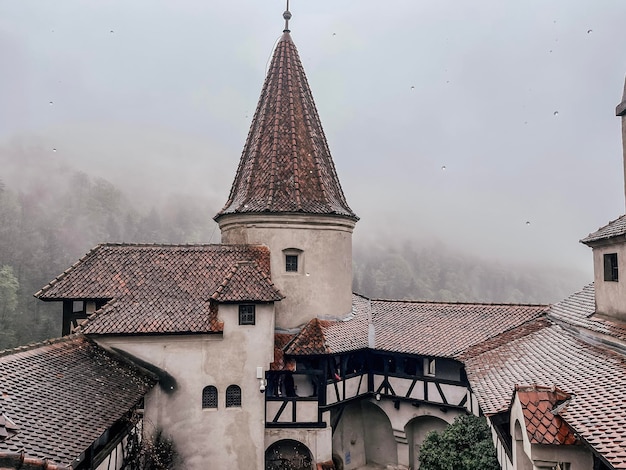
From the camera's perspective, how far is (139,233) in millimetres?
78562

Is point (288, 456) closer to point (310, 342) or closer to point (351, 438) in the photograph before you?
point (351, 438)

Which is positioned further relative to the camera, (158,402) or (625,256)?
(158,402)

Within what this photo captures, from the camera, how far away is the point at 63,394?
396 inches

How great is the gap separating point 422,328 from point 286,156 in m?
8.09

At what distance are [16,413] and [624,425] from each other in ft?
32.2

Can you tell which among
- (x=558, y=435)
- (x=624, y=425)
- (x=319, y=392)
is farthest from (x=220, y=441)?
(x=624, y=425)

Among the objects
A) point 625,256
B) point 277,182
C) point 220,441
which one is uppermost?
point 277,182

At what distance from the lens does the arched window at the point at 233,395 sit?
48.4ft

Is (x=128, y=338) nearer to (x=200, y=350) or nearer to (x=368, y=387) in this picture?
(x=200, y=350)

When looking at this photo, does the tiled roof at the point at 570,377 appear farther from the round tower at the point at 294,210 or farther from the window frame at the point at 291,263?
the window frame at the point at 291,263

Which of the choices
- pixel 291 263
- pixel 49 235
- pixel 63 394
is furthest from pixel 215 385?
pixel 49 235

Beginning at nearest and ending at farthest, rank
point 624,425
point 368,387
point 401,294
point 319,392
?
point 624,425
point 319,392
point 368,387
point 401,294

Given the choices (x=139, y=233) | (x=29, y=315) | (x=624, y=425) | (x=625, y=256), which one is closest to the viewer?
(x=624, y=425)

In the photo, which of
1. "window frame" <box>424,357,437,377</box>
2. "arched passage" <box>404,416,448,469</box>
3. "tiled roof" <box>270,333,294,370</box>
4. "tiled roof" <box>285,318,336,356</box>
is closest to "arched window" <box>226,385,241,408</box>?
"tiled roof" <box>270,333,294,370</box>
